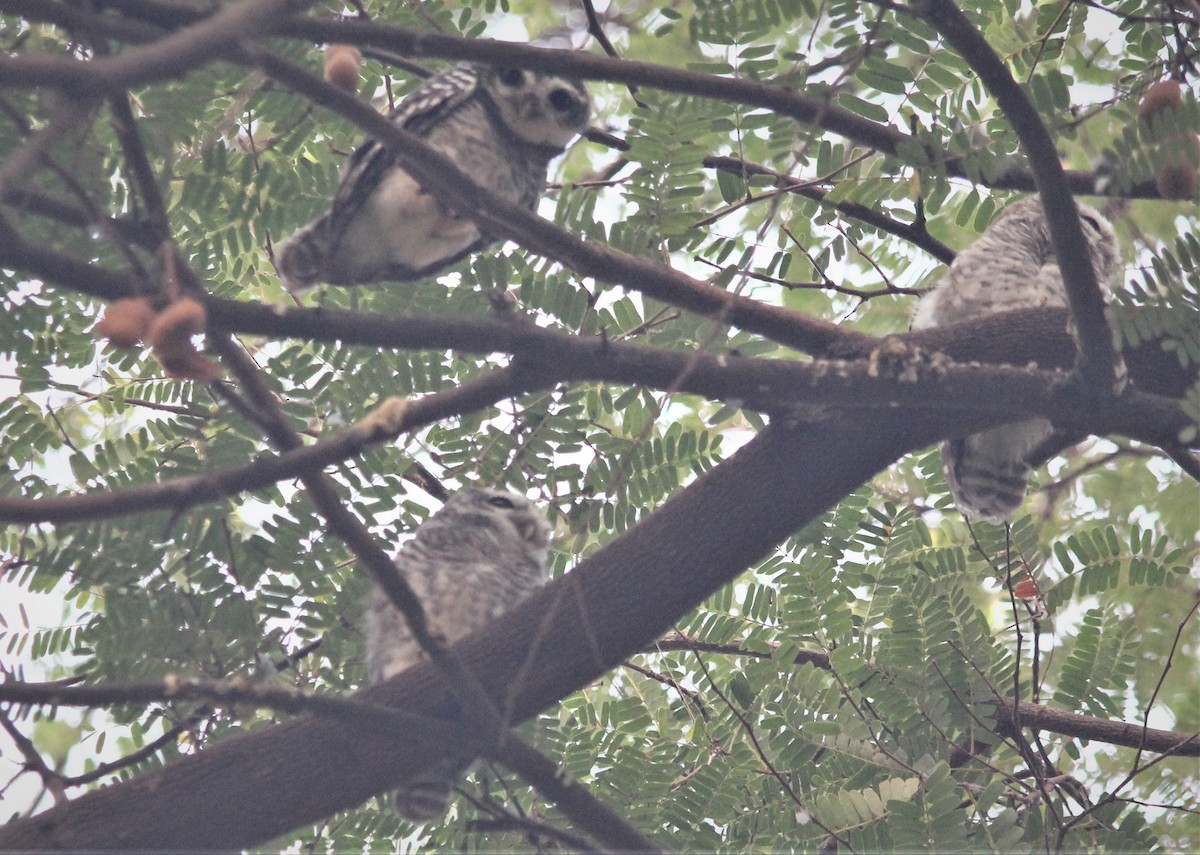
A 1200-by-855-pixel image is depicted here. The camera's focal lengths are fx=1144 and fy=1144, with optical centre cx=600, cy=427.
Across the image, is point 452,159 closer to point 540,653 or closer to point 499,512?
point 499,512

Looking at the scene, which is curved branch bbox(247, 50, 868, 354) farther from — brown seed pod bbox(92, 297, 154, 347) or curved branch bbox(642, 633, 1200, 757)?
curved branch bbox(642, 633, 1200, 757)

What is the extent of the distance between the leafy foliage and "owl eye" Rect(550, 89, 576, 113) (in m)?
0.20

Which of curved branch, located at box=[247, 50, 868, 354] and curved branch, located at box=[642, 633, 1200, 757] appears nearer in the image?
curved branch, located at box=[247, 50, 868, 354]

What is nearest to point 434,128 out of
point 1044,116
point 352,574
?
point 352,574

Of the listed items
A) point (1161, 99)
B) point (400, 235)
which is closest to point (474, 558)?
point (400, 235)

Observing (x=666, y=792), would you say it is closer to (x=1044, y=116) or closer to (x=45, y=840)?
(x=45, y=840)

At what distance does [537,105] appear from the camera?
329cm

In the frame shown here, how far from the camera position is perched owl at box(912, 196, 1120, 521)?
10.3ft

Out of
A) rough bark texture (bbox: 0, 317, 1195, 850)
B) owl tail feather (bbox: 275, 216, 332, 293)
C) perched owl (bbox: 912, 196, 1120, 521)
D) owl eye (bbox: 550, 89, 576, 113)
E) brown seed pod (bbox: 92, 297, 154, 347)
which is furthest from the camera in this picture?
owl eye (bbox: 550, 89, 576, 113)

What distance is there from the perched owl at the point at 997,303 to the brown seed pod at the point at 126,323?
7.43ft

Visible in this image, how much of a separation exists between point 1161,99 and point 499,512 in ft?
6.24

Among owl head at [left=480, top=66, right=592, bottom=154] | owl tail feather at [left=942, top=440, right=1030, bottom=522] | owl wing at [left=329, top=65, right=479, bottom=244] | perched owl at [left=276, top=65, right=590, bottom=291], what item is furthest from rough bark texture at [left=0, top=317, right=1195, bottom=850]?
owl head at [left=480, top=66, right=592, bottom=154]

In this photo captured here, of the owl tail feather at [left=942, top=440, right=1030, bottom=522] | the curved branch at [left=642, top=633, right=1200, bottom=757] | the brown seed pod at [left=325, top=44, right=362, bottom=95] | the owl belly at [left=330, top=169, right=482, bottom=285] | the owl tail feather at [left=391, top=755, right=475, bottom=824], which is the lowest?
the curved branch at [left=642, top=633, right=1200, bottom=757]

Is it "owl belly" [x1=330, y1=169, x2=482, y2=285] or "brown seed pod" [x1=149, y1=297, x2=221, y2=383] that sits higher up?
"owl belly" [x1=330, y1=169, x2=482, y2=285]
